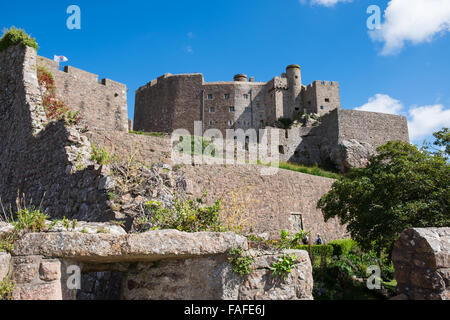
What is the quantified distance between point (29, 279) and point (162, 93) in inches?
1880

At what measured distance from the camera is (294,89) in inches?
2004

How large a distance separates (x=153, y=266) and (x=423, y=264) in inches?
136

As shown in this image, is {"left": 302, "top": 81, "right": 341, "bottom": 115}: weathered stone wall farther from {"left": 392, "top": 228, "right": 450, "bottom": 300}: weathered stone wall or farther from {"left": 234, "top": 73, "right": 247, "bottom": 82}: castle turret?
{"left": 392, "top": 228, "right": 450, "bottom": 300}: weathered stone wall

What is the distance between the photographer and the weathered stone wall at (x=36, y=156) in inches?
299

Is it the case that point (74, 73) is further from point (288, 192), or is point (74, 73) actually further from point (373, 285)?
point (373, 285)

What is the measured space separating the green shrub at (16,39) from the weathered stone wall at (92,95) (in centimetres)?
947

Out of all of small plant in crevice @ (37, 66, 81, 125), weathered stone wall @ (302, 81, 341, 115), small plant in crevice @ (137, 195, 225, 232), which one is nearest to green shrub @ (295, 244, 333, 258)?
small plant in crevice @ (37, 66, 81, 125)

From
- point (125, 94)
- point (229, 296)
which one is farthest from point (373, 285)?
point (125, 94)

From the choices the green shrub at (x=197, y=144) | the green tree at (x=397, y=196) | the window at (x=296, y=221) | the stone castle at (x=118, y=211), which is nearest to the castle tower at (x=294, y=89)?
the stone castle at (x=118, y=211)

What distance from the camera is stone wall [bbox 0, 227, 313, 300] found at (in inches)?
126

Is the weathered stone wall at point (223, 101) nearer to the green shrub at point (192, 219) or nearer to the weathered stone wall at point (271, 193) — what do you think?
the weathered stone wall at point (271, 193)

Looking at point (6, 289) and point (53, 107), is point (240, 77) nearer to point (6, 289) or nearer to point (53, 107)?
point (53, 107)

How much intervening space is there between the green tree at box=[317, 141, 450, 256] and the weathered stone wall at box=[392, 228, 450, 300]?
4.80m
